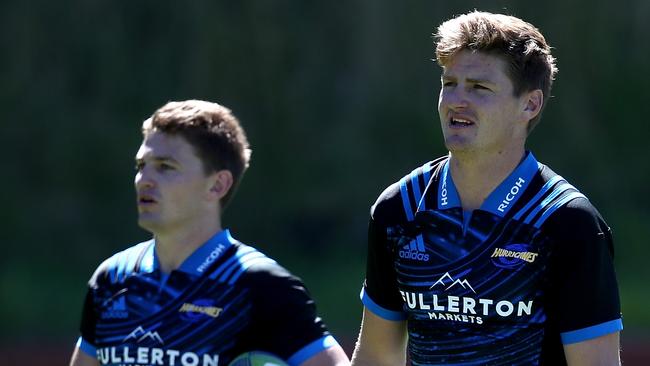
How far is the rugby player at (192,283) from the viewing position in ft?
14.1

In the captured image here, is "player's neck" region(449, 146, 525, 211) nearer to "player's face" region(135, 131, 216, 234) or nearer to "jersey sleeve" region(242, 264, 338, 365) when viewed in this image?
"jersey sleeve" region(242, 264, 338, 365)

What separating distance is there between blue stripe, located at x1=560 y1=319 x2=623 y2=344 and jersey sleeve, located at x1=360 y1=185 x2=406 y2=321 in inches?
25.0

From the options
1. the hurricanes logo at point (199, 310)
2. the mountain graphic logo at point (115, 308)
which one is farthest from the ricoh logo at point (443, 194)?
the mountain graphic logo at point (115, 308)

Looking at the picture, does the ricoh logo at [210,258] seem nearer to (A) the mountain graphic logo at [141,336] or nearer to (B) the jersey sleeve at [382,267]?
(A) the mountain graphic logo at [141,336]

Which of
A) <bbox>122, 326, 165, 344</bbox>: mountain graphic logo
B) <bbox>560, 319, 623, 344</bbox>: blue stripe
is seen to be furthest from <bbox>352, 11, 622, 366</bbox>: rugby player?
<bbox>122, 326, 165, 344</bbox>: mountain graphic logo

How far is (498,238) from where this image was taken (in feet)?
13.6

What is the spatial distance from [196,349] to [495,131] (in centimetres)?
121

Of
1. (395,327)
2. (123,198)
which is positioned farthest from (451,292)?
(123,198)

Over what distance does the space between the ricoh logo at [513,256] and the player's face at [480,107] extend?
321mm

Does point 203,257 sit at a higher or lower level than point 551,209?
lower

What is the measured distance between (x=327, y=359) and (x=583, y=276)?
0.90 m

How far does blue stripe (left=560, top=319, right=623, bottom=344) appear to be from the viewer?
399 cm

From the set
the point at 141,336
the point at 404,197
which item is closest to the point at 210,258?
the point at 141,336

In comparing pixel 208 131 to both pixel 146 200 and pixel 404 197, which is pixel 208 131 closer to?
pixel 146 200
